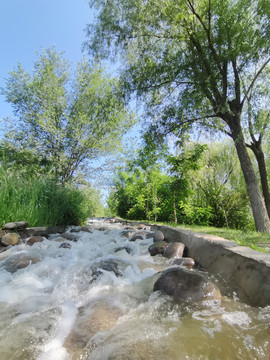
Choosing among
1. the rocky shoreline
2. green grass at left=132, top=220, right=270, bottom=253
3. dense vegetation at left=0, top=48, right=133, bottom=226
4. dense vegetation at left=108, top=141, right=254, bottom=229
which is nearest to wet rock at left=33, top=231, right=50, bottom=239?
the rocky shoreline

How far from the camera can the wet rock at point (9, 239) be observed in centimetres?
386

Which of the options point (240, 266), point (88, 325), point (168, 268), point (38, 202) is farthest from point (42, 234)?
point (240, 266)

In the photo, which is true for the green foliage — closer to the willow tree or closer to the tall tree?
the willow tree

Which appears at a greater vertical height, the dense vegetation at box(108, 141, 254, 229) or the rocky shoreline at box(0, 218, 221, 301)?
the dense vegetation at box(108, 141, 254, 229)

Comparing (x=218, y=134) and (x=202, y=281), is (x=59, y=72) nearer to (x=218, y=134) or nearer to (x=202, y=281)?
(x=218, y=134)

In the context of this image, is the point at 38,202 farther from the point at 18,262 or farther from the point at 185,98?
the point at 185,98

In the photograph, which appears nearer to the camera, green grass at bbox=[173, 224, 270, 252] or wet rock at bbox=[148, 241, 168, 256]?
green grass at bbox=[173, 224, 270, 252]

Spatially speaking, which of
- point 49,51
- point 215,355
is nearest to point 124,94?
point 215,355

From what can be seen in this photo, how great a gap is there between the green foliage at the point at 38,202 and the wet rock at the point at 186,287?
4.16 meters

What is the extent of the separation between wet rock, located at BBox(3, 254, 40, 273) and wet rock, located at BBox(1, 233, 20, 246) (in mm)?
1438

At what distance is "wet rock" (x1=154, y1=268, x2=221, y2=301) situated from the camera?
5.31 feet

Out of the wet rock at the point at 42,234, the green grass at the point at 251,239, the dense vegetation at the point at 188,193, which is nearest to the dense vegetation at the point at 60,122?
the dense vegetation at the point at 188,193

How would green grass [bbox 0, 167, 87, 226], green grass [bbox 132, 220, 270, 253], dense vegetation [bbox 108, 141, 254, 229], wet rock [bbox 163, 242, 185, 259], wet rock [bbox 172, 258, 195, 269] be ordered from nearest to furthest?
wet rock [bbox 172, 258, 195, 269]
green grass [bbox 132, 220, 270, 253]
wet rock [bbox 163, 242, 185, 259]
green grass [bbox 0, 167, 87, 226]
dense vegetation [bbox 108, 141, 254, 229]

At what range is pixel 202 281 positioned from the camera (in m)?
1.71
